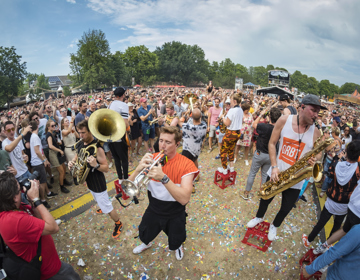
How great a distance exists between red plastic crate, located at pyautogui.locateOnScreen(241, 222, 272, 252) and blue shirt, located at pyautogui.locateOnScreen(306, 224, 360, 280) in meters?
1.51

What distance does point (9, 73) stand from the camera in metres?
32.2

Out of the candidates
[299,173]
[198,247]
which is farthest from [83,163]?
[299,173]

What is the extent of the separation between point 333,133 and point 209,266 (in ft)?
17.0

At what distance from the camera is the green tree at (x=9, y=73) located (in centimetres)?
3056

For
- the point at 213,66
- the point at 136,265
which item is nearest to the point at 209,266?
the point at 136,265

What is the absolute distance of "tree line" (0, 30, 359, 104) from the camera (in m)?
32.7

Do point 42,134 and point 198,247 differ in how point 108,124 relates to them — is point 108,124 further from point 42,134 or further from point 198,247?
point 42,134

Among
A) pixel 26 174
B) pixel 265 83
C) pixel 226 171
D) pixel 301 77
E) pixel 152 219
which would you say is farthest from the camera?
pixel 265 83

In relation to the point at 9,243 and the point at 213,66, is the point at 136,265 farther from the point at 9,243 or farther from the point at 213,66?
the point at 213,66

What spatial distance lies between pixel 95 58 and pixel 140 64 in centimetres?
1628

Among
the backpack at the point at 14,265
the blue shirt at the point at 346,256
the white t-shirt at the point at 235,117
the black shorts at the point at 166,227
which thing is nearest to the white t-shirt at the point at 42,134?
the backpack at the point at 14,265

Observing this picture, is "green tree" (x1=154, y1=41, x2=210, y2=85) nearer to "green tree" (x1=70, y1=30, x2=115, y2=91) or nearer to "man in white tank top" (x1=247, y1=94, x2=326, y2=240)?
"green tree" (x1=70, y1=30, x2=115, y2=91)

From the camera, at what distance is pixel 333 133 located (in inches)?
207

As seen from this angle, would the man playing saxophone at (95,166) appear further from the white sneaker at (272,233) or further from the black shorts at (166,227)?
the white sneaker at (272,233)
